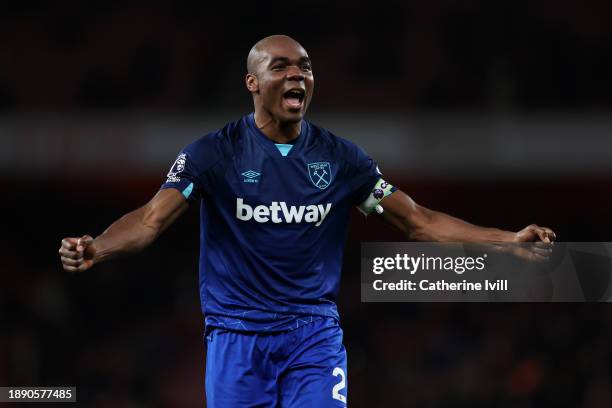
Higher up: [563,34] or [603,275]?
[563,34]

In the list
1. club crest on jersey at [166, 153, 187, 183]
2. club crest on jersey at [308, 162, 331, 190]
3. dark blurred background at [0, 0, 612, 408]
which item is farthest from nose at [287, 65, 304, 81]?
dark blurred background at [0, 0, 612, 408]

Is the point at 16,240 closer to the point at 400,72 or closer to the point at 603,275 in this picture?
the point at 400,72

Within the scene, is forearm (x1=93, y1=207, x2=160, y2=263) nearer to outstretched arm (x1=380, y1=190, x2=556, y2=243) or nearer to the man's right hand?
the man's right hand

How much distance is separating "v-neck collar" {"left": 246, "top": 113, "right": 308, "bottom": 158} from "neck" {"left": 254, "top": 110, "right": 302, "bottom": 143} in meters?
0.02

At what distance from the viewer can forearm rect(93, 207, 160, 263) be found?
3.66 m

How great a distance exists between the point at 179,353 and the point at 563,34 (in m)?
5.96

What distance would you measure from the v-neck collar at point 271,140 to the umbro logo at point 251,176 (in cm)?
12

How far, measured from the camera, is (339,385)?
391cm

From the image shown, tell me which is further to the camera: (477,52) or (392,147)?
(477,52)

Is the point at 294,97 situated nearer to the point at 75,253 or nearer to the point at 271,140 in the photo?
the point at 271,140

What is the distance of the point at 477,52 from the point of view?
11375 mm

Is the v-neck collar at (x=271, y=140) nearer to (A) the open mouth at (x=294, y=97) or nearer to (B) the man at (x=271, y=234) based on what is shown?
(B) the man at (x=271, y=234)

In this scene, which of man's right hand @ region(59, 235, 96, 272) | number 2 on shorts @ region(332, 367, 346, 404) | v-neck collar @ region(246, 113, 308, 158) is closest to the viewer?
man's right hand @ region(59, 235, 96, 272)

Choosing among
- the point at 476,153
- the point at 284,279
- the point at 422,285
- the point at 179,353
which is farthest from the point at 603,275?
the point at 179,353
